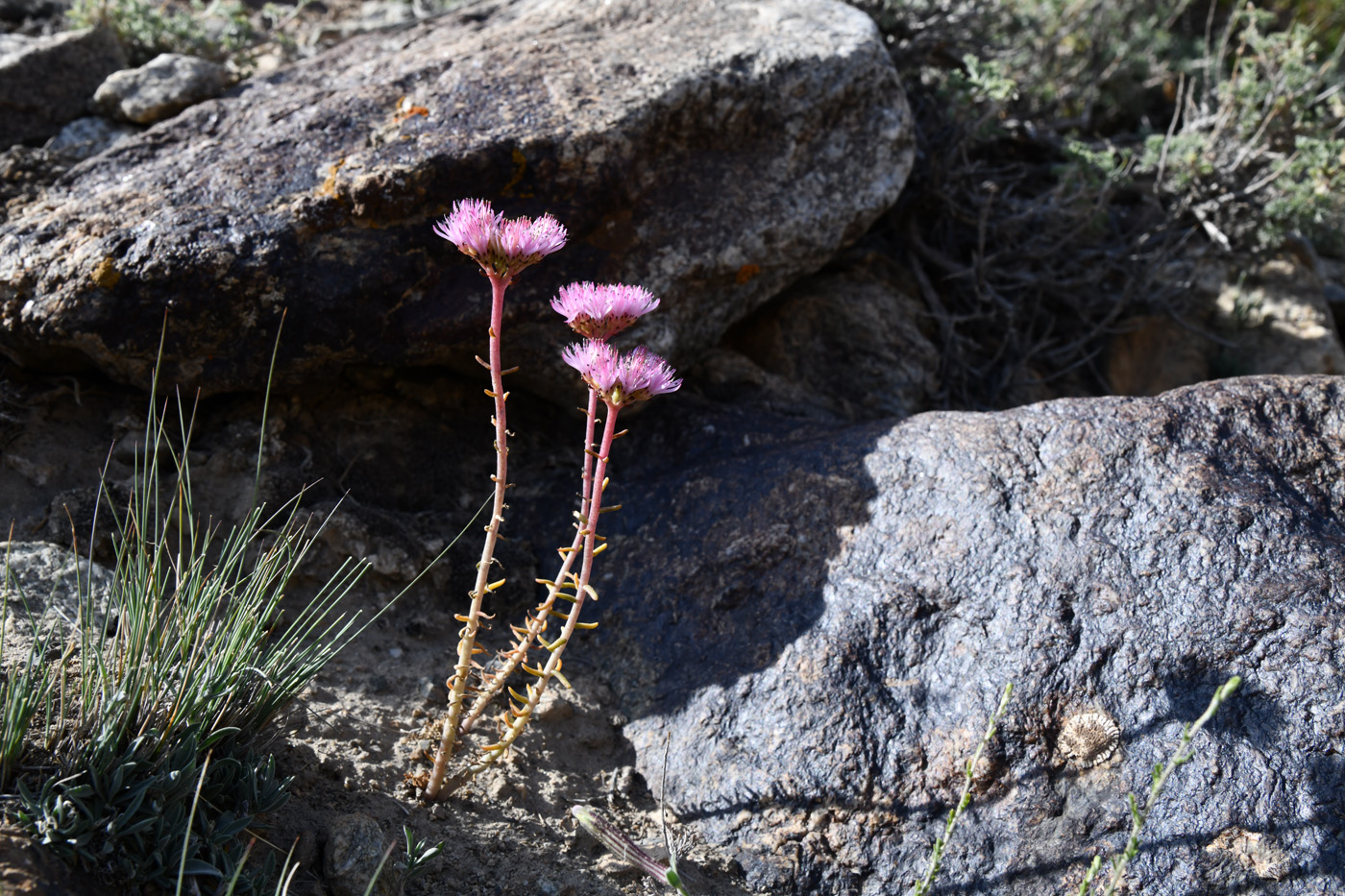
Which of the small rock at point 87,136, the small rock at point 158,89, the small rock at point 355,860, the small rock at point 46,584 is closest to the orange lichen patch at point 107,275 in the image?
the small rock at point 46,584

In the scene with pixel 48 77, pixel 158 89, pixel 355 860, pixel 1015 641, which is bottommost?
pixel 1015 641

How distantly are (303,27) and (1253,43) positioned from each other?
4786mm

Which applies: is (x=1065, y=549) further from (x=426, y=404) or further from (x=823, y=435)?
(x=426, y=404)

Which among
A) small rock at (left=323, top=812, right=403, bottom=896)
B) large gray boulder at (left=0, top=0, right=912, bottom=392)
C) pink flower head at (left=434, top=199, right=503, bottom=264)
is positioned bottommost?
small rock at (left=323, top=812, right=403, bottom=896)

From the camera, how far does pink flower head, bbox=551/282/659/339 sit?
7.33 feet

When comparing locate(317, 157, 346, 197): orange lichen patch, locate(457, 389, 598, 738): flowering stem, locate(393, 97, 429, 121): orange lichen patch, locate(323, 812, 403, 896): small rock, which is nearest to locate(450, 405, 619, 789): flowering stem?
locate(457, 389, 598, 738): flowering stem

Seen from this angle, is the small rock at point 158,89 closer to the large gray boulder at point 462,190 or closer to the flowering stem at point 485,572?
the large gray boulder at point 462,190

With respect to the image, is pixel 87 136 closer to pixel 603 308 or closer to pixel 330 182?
pixel 330 182

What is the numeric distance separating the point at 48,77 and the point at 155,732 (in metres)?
3.10

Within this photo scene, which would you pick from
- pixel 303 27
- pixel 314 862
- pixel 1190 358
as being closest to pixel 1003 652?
pixel 314 862

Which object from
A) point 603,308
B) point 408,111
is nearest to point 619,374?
point 603,308

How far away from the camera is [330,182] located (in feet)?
10.3

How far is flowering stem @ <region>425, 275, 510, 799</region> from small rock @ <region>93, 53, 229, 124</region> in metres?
2.37

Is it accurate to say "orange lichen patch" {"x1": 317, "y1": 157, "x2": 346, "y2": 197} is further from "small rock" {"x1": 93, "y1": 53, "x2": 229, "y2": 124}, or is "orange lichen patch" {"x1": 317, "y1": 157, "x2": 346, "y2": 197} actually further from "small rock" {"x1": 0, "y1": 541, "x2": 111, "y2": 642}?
"small rock" {"x1": 0, "y1": 541, "x2": 111, "y2": 642}
